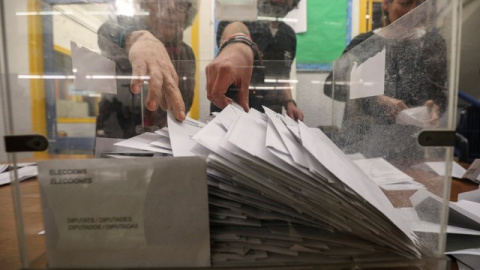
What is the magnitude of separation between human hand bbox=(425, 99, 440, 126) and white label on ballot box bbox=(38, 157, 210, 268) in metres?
0.30

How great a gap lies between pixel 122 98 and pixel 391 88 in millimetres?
542

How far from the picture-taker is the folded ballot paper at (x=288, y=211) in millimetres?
293

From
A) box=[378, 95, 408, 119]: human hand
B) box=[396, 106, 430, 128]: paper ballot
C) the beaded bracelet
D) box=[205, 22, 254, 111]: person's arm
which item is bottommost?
box=[396, 106, 430, 128]: paper ballot

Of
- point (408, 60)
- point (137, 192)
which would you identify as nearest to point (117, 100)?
point (137, 192)

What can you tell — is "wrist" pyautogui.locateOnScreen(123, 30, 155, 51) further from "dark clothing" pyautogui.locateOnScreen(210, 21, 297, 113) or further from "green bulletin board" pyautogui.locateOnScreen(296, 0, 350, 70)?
"green bulletin board" pyautogui.locateOnScreen(296, 0, 350, 70)

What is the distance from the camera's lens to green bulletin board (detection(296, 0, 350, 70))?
0.57 meters

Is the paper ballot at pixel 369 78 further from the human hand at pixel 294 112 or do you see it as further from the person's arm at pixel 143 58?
the person's arm at pixel 143 58

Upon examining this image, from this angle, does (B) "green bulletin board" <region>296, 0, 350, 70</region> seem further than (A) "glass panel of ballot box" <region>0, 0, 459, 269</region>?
Yes

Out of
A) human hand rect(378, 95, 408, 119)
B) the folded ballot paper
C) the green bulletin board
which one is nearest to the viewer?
the folded ballot paper

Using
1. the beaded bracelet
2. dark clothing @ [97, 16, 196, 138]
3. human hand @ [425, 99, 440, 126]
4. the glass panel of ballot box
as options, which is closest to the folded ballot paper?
the glass panel of ballot box

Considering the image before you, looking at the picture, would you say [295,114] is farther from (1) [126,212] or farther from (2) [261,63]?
(1) [126,212]

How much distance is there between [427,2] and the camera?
0.37 m

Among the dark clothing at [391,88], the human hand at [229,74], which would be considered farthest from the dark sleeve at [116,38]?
the dark clothing at [391,88]

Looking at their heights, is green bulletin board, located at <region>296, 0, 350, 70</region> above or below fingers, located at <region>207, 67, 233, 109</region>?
above
